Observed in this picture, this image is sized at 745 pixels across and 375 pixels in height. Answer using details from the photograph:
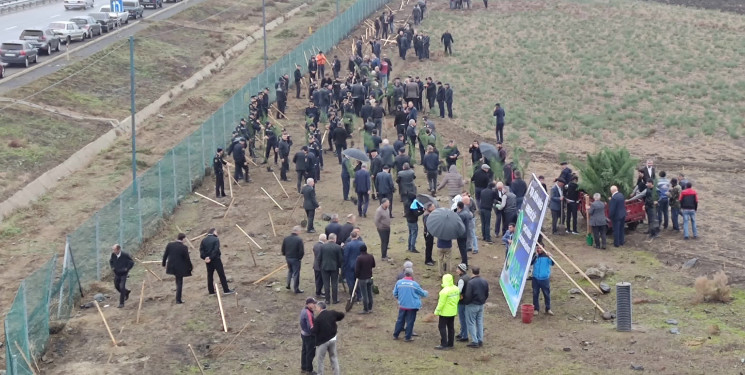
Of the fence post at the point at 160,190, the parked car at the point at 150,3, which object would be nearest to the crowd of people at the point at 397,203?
the fence post at the point at 160,190

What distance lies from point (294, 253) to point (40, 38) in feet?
125

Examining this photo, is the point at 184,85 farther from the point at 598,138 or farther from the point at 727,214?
the point at 727,214

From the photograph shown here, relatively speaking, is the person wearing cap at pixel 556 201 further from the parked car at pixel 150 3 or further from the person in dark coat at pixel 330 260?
the parked car at pixel 150 3

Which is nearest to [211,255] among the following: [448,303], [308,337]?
[308,337]

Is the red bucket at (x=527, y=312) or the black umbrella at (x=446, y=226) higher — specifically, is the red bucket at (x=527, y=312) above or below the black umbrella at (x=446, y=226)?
below

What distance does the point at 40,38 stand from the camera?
189 feet

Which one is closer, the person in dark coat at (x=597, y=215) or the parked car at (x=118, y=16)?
the person in dark coat at (x=597, y=215)

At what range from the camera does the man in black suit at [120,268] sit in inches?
947

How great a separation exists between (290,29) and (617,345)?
52.0 m

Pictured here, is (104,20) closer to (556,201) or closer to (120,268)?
(556,201)

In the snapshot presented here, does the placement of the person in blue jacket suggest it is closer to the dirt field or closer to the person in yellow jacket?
the dirt field

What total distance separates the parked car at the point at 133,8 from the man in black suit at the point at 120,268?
166 ft

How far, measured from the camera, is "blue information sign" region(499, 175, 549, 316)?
21906mm

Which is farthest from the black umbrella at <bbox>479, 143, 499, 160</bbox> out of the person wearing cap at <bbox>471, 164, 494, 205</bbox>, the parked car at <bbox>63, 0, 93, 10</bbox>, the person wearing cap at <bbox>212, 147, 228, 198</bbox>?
the parked car at <bbox>63, 0, 93, 10</bbox>
